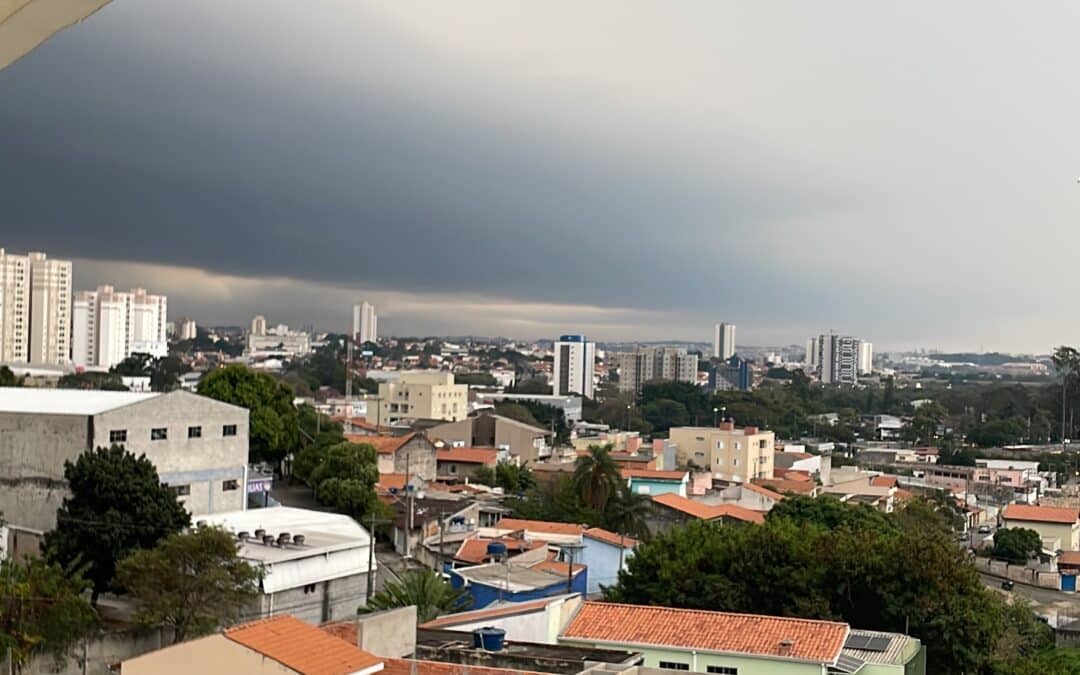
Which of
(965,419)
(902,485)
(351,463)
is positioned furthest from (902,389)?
(351,463)

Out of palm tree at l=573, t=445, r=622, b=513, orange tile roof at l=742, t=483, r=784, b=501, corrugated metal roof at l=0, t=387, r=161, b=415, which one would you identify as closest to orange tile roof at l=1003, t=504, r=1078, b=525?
orange tile roof at l=742, t=483, r=784, b=501

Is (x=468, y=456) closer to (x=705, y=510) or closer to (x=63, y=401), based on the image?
(x=705, y=510)

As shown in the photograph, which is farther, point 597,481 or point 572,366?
point 572,366

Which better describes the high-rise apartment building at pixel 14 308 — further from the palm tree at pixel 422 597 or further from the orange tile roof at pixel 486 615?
the orange tile roof at pixel 486 615

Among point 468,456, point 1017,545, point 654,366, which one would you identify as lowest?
point 1017,545

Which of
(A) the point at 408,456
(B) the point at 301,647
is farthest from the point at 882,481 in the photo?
(B) the point at 301,647

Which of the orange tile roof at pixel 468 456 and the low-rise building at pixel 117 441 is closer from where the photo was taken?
the low-rise building at pixel 117 441

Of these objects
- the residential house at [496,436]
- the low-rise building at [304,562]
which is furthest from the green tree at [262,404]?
the residential house at [496,436]
